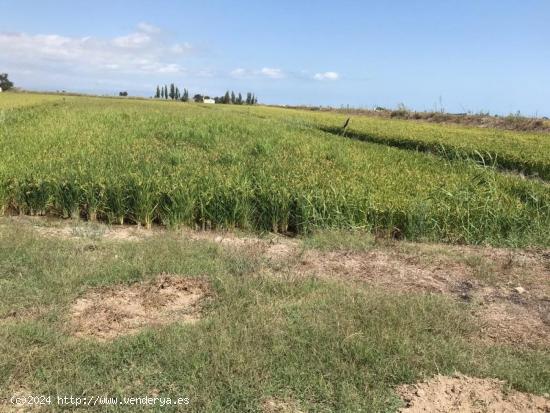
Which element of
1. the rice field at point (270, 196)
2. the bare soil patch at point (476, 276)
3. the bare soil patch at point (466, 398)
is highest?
the rice field at point (270, 196)

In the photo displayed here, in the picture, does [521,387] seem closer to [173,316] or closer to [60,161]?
[173,316]

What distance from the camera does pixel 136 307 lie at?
4.25m

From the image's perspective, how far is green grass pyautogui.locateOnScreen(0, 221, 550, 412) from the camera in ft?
10.4

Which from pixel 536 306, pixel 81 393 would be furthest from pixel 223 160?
pixel 81 393

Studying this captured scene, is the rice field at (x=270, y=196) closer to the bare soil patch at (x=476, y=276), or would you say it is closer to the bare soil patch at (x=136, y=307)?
the bare soil patch at (x=476, y=276)

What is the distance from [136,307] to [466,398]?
251cm

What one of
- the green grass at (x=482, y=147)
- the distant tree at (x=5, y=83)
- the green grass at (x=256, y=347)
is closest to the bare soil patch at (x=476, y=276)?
the green grass at (x=256, y=347)

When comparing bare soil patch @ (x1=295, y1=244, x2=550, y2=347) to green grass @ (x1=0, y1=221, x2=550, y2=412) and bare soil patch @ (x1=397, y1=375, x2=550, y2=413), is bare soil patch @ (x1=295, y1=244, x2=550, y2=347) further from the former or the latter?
bare soil patch @ (x1=397, y1=375, x2=550, y2=413)

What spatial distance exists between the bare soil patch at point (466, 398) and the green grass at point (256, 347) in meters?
0.10

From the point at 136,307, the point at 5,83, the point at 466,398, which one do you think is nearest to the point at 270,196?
the point at 136,307

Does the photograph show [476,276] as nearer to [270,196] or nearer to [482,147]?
[270,196]

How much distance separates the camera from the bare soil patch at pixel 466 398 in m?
3.12

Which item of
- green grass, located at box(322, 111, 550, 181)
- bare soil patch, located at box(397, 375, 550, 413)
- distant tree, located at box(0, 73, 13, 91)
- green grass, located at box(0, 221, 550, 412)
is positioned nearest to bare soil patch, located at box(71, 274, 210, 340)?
green grass, located at box(0, 221, 550, 412)

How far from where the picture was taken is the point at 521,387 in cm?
334
